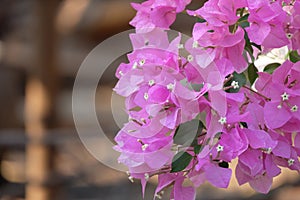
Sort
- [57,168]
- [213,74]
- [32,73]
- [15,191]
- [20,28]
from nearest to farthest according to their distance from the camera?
[213,74] → [57,168] → [32,73] → [15,191] → [20,28]

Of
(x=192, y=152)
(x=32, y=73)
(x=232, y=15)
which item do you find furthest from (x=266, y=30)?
(x=32, y=73)

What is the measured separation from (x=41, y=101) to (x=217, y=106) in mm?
2957

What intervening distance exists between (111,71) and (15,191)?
1644 mm

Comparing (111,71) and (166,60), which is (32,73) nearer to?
(111,71)

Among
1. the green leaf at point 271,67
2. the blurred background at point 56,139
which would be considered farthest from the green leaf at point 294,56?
the blurred background at point 56,139

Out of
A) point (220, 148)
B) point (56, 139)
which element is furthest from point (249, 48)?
point (56, 139)

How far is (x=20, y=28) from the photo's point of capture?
5035 mm

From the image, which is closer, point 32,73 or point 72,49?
point 32,73

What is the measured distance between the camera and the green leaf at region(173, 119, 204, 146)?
2.14 ft

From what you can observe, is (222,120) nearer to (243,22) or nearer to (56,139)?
(243,22)

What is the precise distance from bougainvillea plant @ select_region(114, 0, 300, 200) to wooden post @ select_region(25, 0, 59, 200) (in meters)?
2.77

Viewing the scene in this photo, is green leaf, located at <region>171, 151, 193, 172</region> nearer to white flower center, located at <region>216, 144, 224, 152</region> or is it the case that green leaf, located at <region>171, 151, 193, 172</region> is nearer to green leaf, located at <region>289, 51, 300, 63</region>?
white flower center, located at <region>216, 144, 224, 152</region>

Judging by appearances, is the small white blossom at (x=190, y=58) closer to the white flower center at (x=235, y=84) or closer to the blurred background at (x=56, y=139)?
the white flower center at (x=235, y=84)

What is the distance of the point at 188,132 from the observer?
655 millimetres
